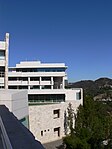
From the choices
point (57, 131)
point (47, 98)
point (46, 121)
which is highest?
point (47, 98)

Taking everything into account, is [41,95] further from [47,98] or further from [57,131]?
[57,131]

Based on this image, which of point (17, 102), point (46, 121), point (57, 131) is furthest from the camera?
point (57, 131)

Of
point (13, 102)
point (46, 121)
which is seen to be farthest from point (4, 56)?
point (13, 102)

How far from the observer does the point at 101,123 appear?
61.8ft

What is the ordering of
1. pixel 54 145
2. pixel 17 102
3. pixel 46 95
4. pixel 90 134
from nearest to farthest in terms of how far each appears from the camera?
pixel 17 102
pixel 90 134
pixel 54 145
pixel 46 95

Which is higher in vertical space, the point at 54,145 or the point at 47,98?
the point at 47,98

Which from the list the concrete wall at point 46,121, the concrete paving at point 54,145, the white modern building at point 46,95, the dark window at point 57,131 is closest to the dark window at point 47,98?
the white modern building at point 46,95

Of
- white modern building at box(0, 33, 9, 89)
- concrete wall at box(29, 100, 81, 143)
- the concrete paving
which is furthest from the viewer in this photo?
concrete wall at box(29, 100, 81, 143)

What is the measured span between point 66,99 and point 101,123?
9.77 m

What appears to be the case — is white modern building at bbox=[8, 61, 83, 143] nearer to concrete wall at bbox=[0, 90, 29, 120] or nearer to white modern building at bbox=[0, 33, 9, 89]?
white modern building at bbox=[0, 33, 9, 89]

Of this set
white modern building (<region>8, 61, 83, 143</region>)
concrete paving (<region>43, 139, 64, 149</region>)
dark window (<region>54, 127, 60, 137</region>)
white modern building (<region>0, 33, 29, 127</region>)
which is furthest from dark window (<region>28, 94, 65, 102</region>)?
white modern building (<region>0, 33, 29, 127</region>)

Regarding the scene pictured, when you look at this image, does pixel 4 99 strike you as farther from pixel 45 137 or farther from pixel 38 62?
pixel 38 62

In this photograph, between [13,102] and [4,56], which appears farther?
[4,56]

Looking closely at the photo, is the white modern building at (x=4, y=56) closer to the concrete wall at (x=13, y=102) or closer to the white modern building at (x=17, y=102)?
the white modern building at (x=17, y=102)
